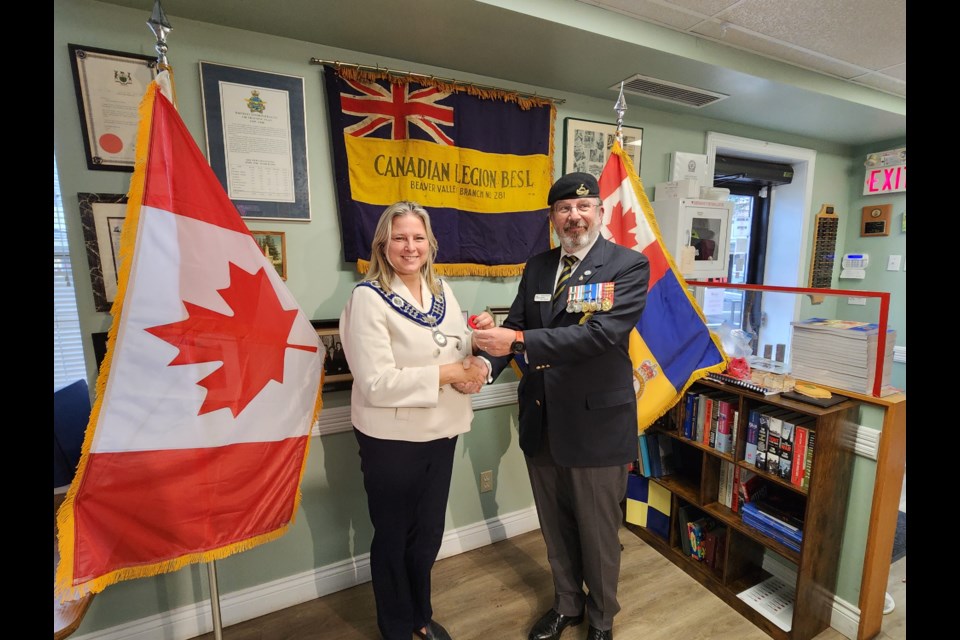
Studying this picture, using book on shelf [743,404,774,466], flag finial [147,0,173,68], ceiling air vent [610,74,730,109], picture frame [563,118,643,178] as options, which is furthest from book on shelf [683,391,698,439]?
flag finial [147,0,173,68]

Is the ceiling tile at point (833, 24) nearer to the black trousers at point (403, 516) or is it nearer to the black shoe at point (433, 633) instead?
the black trousers at point (403, 516)

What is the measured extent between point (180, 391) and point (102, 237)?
26.0 inches

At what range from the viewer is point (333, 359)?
1.75 metres

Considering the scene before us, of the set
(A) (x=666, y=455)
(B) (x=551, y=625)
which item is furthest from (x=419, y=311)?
(A) (x=666, y=455)

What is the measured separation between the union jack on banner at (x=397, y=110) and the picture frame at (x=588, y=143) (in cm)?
64

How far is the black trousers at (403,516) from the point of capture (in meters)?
1.34

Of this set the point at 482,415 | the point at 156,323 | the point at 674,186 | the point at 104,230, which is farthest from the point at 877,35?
the point at 104,230

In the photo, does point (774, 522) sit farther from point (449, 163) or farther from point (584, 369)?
point (449, 163)

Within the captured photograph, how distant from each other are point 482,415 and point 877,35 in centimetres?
233

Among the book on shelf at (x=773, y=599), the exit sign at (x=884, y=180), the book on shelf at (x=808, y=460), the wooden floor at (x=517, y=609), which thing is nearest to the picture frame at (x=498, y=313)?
the wooden floor at (x=517, y=609)

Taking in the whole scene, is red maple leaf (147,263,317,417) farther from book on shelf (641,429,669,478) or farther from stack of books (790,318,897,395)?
stack of books (790,318,897,395)

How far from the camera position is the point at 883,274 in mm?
3164

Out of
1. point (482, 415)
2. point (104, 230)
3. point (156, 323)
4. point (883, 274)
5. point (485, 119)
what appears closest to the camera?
point (156, 323)

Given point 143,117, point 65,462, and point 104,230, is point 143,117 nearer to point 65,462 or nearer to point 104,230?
point 104,230
